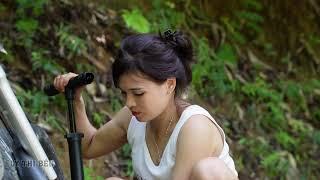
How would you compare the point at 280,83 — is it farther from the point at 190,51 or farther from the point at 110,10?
the point at 190,51

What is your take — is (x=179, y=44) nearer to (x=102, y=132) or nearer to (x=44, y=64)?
(x=102, y=132)

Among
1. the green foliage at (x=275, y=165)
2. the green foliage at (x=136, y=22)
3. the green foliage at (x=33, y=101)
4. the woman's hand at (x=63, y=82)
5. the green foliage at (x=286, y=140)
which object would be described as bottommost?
the green foliage at (x=286, y=140)

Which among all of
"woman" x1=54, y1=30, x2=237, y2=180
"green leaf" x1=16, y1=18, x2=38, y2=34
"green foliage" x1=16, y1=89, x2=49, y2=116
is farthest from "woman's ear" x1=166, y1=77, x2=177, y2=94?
"green leaf" x1=16, y1=18, x2=38, y2=34

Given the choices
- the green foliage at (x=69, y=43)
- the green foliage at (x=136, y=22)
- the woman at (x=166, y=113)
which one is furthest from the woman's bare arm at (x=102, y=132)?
the green foliage at (x=136, y=22)

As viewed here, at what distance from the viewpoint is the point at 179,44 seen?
269 cm

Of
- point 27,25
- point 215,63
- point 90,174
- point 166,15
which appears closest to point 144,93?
point 90,174

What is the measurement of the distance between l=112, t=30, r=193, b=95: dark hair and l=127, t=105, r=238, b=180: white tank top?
0.16 metres

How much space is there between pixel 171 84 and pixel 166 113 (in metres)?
0.16

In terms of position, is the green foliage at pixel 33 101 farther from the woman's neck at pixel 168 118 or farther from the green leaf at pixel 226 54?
the green leaf at pixel 226 54

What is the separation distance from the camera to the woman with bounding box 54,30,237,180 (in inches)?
102

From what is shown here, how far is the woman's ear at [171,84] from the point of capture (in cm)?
266

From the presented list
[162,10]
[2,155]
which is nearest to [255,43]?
[162,10]

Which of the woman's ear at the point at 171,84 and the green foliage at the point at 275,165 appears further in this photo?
the green foliage at the point at 275,165

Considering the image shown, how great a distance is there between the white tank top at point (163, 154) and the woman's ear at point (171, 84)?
0.12 m
